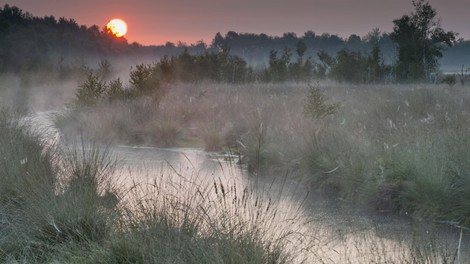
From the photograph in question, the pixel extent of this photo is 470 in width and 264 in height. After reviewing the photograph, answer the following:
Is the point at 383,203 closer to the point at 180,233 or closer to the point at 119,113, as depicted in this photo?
the point at 180,233

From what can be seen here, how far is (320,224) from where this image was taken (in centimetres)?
690

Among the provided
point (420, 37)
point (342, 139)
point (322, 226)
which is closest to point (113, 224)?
point (322, 226)

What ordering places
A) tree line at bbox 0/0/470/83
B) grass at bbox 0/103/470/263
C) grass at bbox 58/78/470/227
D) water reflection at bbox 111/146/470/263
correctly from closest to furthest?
grass at bbox 0/103/470/263 < water reflection at bbox 111/146/470/263 < grass at bbox 58/78/470/227 < tree line at bbox 0/0/470/83

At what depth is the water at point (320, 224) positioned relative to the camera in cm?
488

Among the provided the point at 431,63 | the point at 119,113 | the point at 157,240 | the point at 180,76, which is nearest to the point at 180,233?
the point at 157,240

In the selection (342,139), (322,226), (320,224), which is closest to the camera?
(322,226)

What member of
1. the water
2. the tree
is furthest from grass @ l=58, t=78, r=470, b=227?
the tree

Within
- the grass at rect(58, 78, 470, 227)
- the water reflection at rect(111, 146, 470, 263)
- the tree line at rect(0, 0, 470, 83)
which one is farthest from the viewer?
the tree line at rect(0, 0, 470, 83)

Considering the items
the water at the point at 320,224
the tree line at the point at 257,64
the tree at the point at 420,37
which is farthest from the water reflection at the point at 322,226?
the tree at the point at 420,37

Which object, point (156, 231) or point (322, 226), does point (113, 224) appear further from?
point (322, 226)

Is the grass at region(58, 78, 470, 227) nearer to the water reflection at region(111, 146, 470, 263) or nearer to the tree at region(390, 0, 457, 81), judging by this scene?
the water reflection at region(111, 146, 470, 263)

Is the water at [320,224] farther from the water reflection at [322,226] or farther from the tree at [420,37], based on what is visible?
the tree at [420,37]

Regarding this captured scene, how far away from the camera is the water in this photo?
4.88 m

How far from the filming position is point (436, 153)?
8352mm
